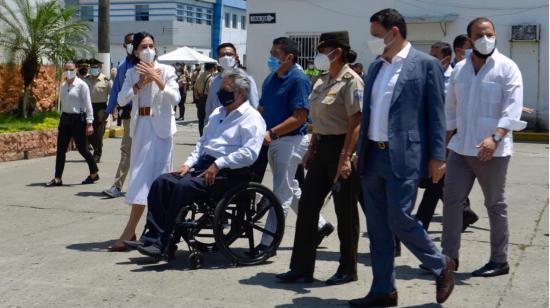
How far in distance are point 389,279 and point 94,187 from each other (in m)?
6.45

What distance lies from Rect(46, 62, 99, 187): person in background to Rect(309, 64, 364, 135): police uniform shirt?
5.83 metres

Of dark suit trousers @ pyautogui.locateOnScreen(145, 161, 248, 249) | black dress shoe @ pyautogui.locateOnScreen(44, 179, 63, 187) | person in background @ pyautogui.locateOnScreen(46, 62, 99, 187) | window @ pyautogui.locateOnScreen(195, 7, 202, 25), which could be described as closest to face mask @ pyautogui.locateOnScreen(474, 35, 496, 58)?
dark suit trousers @ pyautogui.locateOnScreen(145, 161, 248, 249)

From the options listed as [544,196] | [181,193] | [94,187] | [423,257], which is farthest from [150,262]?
[544,196]

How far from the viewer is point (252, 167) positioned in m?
6.83

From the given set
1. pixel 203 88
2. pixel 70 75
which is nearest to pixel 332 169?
pixel 70 75

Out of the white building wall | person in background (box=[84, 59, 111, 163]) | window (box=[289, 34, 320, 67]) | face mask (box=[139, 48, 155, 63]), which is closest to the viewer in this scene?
face mask (box=[139, 48, 155, 63])

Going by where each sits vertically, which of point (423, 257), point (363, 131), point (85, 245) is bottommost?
point (85, 245)

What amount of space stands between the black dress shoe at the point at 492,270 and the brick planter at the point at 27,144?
31.4 feet

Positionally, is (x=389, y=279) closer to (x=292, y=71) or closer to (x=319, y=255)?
(x=319, y=255)

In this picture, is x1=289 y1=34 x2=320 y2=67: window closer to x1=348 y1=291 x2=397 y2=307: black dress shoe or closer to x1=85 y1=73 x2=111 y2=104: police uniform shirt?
x1=85 y1=73 x2=111 y2=104: police uniform shirt

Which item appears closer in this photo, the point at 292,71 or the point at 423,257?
the point at 423,257

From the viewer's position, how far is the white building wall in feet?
69.1

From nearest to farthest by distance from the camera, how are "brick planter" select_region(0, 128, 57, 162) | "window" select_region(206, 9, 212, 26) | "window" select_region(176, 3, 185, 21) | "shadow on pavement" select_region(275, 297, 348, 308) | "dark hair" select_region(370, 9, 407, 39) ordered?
"dark hair" select_region(370, 9, 407, 39) < "shadow on pavement" select_region(275, 297, 348, 308) < "brick planter" select_region(0, 128, 57, 162) < "window" select_region(176, 3, 185, 21) < "window" select_region(206, 9, 212, 26)

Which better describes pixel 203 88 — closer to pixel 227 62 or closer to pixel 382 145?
pixel 227 62
